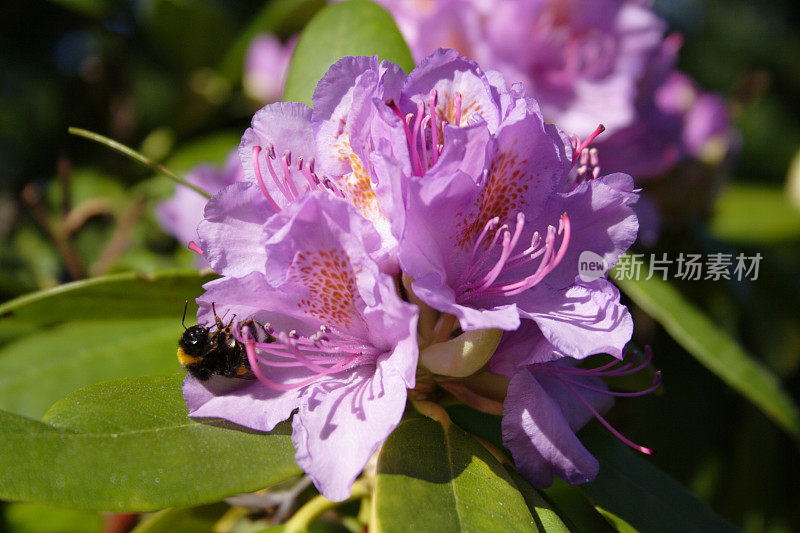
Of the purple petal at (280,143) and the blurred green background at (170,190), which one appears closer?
the purple petal at (280,143)

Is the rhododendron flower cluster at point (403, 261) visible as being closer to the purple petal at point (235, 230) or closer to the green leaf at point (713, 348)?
the purple petal at point (235, 230)

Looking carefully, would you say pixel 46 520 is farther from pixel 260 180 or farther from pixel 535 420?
pixel 535 420

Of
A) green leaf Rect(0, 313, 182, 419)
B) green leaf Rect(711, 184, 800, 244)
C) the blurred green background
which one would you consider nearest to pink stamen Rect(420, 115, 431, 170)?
green leaf Rect(0, 313, 182, 419)

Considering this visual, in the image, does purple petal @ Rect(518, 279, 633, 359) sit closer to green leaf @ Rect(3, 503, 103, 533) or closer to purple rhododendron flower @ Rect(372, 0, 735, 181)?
purple rhododendron flower @ Rect(372, 0, 735, 181)

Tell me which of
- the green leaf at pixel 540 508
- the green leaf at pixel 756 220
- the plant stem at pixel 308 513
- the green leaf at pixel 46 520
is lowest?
the green leaf at pixel 756 220

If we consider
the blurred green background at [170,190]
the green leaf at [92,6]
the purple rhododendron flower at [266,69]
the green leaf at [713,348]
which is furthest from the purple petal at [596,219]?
the green leaf at [92,6]

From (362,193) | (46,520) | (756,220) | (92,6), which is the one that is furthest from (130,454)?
(756,220)
